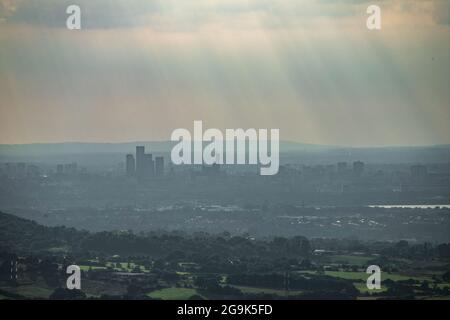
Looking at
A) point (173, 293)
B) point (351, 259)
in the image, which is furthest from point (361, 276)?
point (173, 293)

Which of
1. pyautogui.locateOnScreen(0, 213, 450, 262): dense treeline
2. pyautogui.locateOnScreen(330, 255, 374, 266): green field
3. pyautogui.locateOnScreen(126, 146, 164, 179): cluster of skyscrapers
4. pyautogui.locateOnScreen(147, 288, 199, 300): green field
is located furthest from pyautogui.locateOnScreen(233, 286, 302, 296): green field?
pyautogui.locateOnScreen(126, 146, 164, 179): cluster of skyscrapers

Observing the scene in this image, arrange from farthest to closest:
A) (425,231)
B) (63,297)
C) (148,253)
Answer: (425,231), (148,253), (63,297)

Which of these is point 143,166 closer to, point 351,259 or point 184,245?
point 184,245

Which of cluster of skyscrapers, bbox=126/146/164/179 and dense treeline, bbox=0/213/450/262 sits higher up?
cluster of skyscrapers, bbox=126/146/164/179

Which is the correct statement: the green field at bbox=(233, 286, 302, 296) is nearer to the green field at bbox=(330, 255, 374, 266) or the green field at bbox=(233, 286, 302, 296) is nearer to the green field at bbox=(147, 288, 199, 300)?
the green field at bbox=(147, 288, 199, 300)

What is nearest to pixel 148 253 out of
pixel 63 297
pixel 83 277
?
pixel 83 277

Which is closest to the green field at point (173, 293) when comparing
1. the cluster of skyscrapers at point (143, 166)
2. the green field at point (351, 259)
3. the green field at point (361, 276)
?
the green field at point (361, 276)

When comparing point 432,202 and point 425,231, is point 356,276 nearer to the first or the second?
point 425,231
